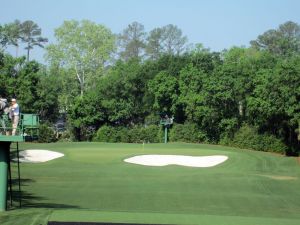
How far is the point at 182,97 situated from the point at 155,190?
106 ft

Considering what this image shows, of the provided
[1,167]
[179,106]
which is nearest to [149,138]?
[179,106]

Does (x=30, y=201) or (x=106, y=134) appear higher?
(x=106, y=134)

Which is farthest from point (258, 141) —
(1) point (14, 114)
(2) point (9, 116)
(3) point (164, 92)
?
(1) point (14, 114)

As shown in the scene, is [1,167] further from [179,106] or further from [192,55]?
[192,55]

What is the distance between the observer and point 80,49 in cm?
8569

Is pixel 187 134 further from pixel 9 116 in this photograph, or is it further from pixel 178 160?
pixel 9 116

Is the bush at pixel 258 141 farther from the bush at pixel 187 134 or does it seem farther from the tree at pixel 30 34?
the tree at pixel 30 34

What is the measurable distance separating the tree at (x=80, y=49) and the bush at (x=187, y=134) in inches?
1121

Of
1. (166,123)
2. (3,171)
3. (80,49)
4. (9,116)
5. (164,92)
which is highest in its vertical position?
(80,49)

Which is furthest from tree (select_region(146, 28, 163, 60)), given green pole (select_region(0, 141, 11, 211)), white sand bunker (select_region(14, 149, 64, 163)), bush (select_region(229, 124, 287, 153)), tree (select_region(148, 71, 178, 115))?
green pole (select_region(0, 141, 11, 211))

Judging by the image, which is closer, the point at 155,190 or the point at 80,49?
the point at 155,190

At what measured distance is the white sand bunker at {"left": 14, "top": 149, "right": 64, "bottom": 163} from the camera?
133ft

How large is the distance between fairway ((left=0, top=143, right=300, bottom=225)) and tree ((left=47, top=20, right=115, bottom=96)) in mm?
40873

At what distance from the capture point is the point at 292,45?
3285 inches
